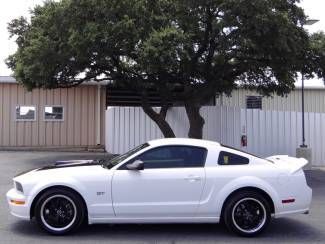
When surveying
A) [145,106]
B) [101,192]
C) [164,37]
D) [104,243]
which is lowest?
[104,243]

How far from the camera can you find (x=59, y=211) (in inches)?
317

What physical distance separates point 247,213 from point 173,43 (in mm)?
7696

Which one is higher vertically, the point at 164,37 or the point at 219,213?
the point at 164,37

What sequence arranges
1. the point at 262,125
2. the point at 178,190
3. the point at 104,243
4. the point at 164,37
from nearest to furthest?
the point at 104,243
the point at 178,190
the point at 164,37
the point at 262,125

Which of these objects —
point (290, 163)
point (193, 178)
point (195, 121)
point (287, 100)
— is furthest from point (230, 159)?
point (287, 100)

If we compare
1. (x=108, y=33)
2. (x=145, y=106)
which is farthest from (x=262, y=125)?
(x=108, y=33)

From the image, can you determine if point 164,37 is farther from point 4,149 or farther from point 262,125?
point 4,149

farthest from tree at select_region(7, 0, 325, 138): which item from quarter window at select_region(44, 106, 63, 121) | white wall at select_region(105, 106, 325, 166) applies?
quarter window at select_region(44, 106, 63, 121)

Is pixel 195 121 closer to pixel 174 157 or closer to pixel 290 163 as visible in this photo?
pixel 290 163

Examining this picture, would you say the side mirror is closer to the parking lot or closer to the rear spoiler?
the parking lot

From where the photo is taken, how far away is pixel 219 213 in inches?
324

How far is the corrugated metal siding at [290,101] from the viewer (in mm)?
31391

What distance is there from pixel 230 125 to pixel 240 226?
13.9 meters

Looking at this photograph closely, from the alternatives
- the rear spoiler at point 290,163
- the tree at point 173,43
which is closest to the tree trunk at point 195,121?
the tree at point 173,43
